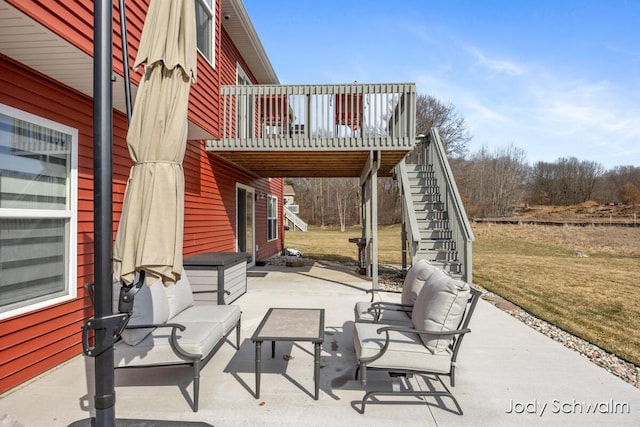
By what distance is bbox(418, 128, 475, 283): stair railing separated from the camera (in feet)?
19.1

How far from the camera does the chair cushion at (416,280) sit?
3.57 metres

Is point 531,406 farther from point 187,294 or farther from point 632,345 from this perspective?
point 187,294

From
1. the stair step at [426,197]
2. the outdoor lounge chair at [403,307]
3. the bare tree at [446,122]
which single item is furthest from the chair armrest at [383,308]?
the bare tree at [446,122]

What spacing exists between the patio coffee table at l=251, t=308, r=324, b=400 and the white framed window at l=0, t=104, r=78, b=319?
205 centimetres

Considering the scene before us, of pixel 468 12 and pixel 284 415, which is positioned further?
pixel 468 12

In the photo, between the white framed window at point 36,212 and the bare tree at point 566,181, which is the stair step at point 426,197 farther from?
the bare tree at point 566,181

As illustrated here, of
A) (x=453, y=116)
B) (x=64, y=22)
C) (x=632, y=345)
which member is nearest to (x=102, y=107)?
(x=64, y=22)

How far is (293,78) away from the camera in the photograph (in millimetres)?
17328

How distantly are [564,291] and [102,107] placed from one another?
27.6 ft

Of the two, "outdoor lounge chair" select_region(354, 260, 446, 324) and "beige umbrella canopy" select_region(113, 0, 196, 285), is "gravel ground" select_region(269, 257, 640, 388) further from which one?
"beige umbrella canopy" select_region(113, 0, 196, 285)

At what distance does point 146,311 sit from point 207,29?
17.0ft

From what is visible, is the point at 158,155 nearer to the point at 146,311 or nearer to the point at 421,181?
→ the point at 146,311

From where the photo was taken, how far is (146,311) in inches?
111

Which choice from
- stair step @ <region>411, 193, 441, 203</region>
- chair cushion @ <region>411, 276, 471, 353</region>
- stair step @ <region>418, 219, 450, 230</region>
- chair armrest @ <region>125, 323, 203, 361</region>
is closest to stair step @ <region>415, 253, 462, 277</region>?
stair step @ <region>418, 219, 450, 230</region>
